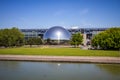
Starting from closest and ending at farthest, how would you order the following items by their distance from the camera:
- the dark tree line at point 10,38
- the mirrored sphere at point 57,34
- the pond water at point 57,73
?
1. the pond water at point 57,73
2. the dark tree line at point 10,38
3. the mirrored sphere at point 57,34

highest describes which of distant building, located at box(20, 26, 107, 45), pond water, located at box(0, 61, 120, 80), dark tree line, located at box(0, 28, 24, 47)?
distant building, located at box(20, 26, 107, 45)

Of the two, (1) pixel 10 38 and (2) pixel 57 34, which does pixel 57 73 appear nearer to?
(1) pixel 10 38

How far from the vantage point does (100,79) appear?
1688 centimetres

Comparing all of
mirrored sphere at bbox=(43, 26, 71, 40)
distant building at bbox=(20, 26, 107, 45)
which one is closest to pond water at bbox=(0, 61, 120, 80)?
mirrored sphere at bbox=(43, 26, 71, 40)

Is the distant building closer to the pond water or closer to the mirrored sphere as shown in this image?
the mirrored sphere

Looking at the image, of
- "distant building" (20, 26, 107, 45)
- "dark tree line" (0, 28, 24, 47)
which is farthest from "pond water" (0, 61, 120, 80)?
"distant building" (20, 26, 107, 45)

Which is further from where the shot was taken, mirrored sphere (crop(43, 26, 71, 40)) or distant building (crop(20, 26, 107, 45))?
distant building (crop(20, 26, 107, 45))

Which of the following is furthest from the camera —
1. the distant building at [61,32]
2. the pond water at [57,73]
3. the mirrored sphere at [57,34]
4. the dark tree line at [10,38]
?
the distant building at [61,32]

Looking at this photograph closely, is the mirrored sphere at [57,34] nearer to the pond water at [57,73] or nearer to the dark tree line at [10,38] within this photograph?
the dark tree line at [10,38]

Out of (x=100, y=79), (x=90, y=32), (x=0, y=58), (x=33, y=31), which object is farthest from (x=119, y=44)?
(x=33, y=31)

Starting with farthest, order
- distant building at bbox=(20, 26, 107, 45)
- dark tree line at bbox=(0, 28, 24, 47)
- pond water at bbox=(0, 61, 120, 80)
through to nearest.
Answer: distant building at bbox=(20, 26, 107, 45) → dark tree line at bbox=(0, 28, 24, 47) → pond water at bbox=(0, 61, 120, 80)

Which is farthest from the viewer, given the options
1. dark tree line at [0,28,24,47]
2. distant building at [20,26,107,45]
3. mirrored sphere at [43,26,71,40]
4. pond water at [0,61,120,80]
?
distant building at [20,26,107,45]

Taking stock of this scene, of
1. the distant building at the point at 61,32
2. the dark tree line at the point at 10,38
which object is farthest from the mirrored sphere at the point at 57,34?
the dark tree line at the point at 10,38

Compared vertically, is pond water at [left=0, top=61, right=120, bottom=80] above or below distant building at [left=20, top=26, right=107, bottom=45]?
below
